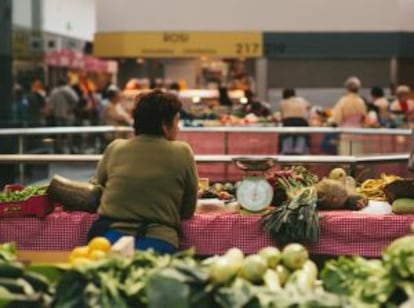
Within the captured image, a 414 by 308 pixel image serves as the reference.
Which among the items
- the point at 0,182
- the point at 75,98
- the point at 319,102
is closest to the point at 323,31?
the point at 319,102

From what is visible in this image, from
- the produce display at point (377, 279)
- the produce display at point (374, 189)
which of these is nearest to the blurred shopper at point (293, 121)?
the produce display at point (374, 189)

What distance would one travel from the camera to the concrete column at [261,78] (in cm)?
1905

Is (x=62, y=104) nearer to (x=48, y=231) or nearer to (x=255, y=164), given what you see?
(x=48, y=231)

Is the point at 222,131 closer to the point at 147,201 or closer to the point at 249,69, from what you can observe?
the point at 147,201

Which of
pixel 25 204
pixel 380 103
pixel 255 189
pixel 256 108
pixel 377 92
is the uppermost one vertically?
pixel 377 92

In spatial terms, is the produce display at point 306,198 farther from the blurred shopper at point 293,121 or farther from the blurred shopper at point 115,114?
the blurred shopper at point 115,114

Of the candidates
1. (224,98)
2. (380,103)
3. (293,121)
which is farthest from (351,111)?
(224,98)

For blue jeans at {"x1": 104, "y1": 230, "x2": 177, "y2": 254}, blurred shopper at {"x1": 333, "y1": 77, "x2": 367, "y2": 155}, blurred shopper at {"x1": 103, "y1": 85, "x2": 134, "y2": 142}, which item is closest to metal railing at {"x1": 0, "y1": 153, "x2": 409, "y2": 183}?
blue jeans at {"x1": 104, "y1": 230, "x2": 177, "y2": 254}

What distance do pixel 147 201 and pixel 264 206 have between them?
0.87 m

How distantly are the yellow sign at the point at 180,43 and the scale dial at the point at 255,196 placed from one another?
10772 mm

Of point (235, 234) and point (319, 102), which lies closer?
point (235, 234)

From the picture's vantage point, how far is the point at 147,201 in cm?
583

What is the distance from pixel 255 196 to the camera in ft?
21.0

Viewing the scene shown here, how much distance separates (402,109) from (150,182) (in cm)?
1162
